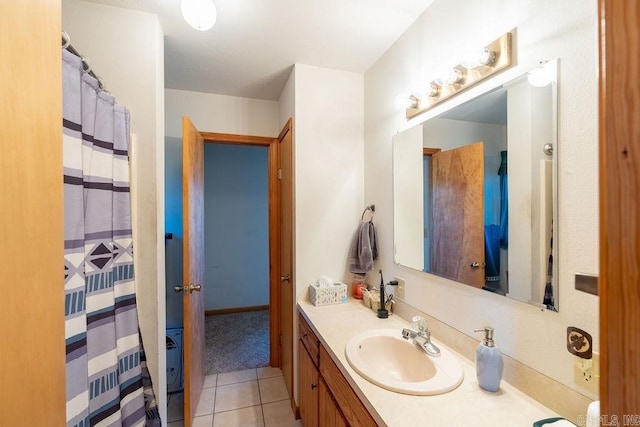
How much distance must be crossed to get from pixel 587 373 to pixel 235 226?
3.64m

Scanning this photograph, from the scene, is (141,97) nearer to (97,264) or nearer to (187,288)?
(97,264)

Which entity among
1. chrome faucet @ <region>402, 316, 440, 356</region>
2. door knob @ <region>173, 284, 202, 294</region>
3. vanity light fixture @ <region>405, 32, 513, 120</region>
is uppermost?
vanity light fixture @ <region>405, 32, 513, 120</region>

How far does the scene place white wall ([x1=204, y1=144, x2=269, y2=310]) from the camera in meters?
3.70

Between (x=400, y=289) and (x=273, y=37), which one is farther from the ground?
(x=273, y=37)

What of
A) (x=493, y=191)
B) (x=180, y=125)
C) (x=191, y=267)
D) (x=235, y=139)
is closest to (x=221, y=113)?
(x=235, y=139)

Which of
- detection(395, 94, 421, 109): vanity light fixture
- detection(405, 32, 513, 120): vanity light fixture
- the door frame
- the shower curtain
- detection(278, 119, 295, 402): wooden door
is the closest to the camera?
the shower curtain

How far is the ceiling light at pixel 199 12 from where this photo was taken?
3.83 feet

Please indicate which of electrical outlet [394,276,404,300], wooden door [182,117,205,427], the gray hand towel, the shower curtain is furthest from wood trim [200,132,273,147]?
electrical outlet [394,276,404,300]

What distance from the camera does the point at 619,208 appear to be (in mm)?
324

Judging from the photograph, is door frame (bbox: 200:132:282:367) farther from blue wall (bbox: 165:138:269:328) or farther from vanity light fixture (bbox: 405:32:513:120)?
vanity light fixture (bbox: 405:32:513:120)

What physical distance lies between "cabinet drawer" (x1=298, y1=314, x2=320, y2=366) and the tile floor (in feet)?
2.06

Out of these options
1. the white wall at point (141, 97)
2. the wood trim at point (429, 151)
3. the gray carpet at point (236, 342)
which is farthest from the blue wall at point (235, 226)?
the wood trim at point (429, 151)

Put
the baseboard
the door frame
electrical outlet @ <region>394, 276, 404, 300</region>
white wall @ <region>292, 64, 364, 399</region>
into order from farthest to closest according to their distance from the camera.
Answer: the baseboard, the door frame, white wall @ <region>292, 64, 364, 399</region>, electrical outlet @ <region>394, 276, 404, 300</region>

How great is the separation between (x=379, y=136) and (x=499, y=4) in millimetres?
896
